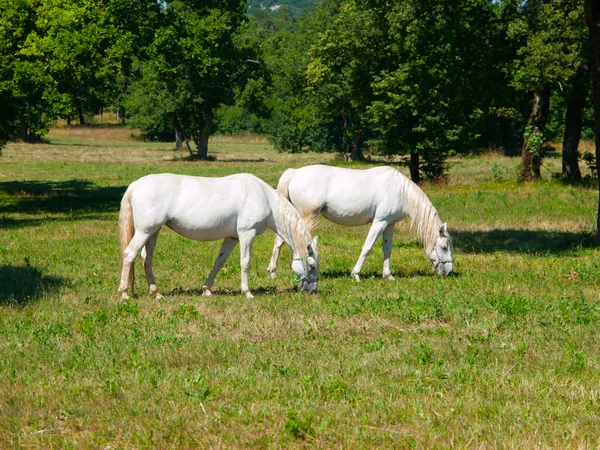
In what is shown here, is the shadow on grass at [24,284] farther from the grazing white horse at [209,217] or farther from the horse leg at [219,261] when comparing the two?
the horse leg at [219,261]

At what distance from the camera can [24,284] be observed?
12.8 meters

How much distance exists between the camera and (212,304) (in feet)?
36.4

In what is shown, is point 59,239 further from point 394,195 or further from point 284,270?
point 394,195

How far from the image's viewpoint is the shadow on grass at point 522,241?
57.2 feet

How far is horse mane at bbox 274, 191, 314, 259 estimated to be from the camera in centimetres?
1217

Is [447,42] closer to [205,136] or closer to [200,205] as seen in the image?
[200,205]

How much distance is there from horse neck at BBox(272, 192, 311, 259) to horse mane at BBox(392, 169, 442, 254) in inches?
111

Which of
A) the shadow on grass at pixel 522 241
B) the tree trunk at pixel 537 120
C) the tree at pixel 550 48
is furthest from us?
the tree trunk at pixel 537 120

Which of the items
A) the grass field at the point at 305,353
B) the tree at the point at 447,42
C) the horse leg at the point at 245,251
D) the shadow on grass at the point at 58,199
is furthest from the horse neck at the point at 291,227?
the shadow on grass at the point at 58,199

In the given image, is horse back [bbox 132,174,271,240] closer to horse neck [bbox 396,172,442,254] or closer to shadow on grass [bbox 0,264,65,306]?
shadow on grass [bbox 0,264,65,306]

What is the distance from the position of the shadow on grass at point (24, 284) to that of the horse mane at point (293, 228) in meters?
3.83

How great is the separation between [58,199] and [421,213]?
20.2 meters

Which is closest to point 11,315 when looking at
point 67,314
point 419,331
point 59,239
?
point 67,314

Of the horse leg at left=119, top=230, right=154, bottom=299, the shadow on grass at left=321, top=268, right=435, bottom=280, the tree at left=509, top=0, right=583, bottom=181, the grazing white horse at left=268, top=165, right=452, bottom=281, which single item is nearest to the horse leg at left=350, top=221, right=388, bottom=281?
the grazing white horse at left=268, top=165, right=452, bottom=281
